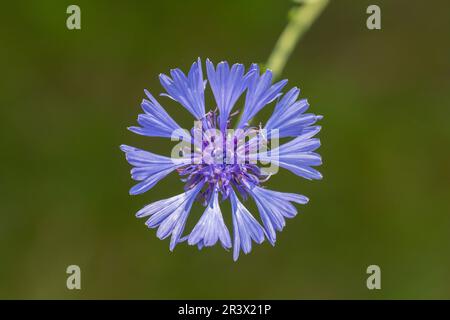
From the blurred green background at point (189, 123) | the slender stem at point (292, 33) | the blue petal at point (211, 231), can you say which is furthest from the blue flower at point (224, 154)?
the blurred green background at point (189, 123)

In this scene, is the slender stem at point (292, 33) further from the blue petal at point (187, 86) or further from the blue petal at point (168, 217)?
the blue petal at point (168, 217)

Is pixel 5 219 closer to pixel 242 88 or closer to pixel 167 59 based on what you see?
pixel 167 59

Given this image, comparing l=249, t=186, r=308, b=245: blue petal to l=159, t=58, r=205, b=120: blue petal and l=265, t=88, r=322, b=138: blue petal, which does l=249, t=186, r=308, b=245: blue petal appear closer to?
l=265, t=88, r=322, b=138: blue petal

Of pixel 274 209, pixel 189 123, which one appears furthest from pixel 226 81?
pixel 189 123

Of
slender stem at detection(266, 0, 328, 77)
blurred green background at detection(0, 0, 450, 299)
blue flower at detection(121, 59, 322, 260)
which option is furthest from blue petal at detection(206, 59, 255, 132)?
blurred green background at detection(0, 0, 450, 299)

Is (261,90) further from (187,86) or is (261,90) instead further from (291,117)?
(187,86)
